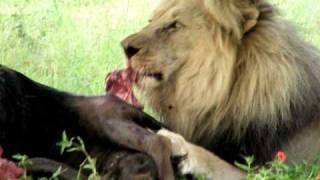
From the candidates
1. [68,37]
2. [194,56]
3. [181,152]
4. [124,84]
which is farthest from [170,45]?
A: [68,37]


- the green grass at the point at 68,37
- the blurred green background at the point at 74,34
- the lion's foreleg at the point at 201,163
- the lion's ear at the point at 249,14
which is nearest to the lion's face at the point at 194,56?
the lion's ear at the point at 249,14

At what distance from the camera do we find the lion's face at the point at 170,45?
15.1 feet

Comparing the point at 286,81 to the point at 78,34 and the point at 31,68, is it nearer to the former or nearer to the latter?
the point at 31,68

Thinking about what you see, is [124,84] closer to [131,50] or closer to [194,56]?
[131,50]

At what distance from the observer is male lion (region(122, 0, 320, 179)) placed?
178 inches

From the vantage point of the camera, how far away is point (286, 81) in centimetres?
454

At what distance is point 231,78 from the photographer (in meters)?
4.60

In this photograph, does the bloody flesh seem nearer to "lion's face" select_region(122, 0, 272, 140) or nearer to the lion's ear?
"lion's face" select_region(122, 0, 272, 140)

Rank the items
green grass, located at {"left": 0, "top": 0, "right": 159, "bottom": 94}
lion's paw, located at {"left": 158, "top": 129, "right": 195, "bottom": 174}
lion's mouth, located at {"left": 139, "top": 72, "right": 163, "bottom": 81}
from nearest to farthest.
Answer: lion's paw, located at {"left": 158, "top": 129, "right": 195, "bottom": 174}
lion's mouth, located at {"left": 139, "top": 72, "right": 163, "bottom": 81}
green grass, located at {"left": 0, "top": 0, "right": 159, "bottom": 94}

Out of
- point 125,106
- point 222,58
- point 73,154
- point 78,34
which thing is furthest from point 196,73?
point 78,34

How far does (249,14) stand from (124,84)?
2.20ft

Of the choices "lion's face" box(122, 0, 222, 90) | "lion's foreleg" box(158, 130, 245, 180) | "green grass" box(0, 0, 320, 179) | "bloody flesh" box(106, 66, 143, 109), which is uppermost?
"lion's face" box(122, 0, 222, 90)

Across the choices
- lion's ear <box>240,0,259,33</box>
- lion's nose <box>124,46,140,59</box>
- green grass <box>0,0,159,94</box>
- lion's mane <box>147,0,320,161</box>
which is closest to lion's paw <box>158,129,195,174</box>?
lion's mane <box>147,0,320,161</box>

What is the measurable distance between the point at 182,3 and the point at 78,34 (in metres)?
2.74
